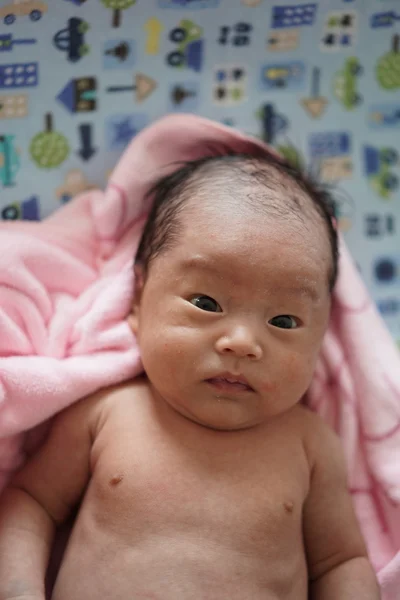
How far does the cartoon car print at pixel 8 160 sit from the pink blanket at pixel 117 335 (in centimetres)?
11

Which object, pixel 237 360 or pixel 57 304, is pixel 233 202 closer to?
pixel 237 360

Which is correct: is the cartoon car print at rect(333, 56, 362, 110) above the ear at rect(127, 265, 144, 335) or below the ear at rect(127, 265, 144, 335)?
above

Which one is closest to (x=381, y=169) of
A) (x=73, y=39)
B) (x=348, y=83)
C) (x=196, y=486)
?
(x=348, y=83)

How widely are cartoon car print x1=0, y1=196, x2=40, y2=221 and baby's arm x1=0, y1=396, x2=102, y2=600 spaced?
441mm

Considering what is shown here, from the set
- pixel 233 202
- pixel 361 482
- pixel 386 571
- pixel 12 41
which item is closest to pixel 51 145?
pixel 12 41

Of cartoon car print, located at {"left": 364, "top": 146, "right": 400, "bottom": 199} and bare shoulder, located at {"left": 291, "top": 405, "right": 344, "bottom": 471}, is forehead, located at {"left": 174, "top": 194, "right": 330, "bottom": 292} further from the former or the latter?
cartoon car print, located at {"left": 364, "top": 146, "right": 400, "bottom": 199}

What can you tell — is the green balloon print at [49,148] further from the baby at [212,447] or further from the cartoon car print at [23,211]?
the baby at [212,447]

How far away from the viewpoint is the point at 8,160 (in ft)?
4.42

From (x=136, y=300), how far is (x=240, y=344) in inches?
11.3

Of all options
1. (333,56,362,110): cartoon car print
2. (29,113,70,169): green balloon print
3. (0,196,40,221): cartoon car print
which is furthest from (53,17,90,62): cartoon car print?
(333,56,362,110): cartoon car print

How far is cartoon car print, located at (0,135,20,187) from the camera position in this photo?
1336mm

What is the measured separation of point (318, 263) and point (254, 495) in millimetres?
372

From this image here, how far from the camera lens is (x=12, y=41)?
48.5 inches

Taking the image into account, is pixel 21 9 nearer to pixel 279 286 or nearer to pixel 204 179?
pixel 204 179
